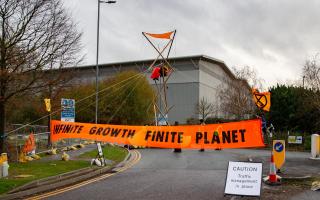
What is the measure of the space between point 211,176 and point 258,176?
162 inches

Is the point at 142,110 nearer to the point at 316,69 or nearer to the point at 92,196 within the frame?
the point at 316,69

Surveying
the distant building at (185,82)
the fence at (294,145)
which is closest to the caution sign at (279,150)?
the fence at (294,145)

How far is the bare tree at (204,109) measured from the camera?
74344 millimetres

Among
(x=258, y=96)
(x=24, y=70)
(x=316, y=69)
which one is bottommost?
(x=258, y=96)

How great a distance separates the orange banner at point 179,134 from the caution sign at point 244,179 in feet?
2.80

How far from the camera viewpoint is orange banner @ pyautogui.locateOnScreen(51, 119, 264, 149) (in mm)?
10180

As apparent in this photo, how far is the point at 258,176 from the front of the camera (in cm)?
1047

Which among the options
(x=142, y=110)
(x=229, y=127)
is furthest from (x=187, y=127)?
(x=142, y=110)

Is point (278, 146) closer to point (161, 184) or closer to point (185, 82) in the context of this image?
point (161, 184)

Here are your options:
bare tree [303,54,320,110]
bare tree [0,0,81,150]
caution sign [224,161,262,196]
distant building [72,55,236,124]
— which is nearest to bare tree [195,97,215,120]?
distant building [72,55,236,124]

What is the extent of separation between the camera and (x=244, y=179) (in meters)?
10.6

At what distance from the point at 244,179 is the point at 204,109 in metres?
64.4

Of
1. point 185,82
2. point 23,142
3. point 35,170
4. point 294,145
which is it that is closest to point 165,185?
point 35,170

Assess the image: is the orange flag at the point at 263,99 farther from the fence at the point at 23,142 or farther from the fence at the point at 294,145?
the fence at the point at 294,145
